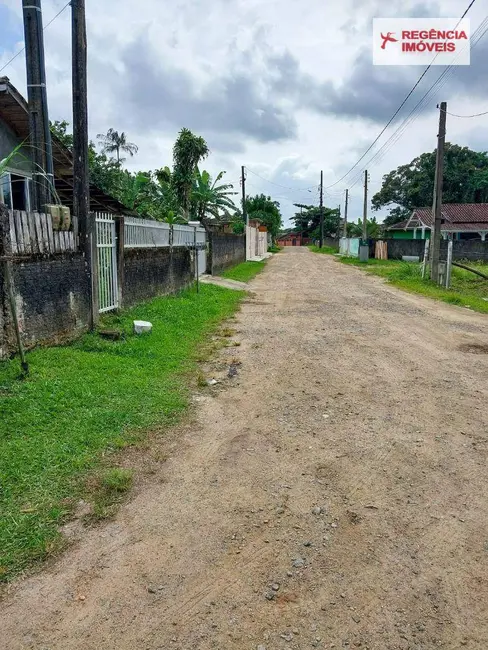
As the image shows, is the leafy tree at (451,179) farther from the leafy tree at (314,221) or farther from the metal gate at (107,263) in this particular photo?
the metal gate at (107,263)

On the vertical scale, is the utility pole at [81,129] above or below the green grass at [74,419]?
above

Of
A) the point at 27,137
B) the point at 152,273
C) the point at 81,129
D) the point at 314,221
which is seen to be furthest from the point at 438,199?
the point at 314,221

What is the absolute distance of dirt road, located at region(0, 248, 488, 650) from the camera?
2199 mm

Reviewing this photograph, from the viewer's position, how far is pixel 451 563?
262cm

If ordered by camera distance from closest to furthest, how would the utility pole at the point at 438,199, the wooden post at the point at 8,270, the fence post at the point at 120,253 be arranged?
the wooden post at the point at 8,270 → the fence post at the point at 120,253 → the utility pole at the point at 438,199

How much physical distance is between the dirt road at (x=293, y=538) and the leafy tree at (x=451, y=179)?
46936 millimetres

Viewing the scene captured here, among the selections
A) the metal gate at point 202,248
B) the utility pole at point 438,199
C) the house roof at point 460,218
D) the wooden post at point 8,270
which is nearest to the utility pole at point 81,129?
the wooden post at point 8,270

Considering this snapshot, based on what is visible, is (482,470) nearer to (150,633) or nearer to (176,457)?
(176,457)

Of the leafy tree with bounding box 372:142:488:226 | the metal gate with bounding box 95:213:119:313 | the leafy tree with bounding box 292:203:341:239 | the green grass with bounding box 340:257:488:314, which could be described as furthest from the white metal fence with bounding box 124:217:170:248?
the leafy tree with bounding box 292:203:341:239

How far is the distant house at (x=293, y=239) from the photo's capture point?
8712 cm

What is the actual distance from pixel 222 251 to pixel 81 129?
46.0 ft

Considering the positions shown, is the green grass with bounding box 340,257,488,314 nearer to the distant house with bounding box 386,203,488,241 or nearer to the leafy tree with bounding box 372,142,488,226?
the distant house with bounding box 386,203,488,241

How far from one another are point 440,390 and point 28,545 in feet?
14.8

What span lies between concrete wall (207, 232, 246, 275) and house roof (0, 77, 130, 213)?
541cm
